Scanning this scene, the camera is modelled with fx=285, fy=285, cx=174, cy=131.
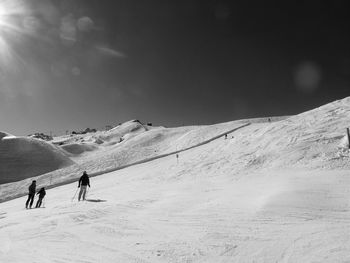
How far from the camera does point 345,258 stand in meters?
5.25

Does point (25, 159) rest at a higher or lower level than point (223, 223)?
higher

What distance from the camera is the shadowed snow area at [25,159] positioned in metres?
49.9

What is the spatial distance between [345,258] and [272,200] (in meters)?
4.65

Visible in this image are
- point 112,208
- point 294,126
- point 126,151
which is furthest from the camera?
point 126,151

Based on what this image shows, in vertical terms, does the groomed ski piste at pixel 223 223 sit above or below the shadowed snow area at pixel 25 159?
below

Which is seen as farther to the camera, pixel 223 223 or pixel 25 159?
pixel 25 159

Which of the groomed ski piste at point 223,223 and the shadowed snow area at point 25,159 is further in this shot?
the shadowed snow area at point 25,159

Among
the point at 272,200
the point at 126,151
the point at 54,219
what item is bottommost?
the point at 54,219

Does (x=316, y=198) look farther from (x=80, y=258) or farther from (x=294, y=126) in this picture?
(x=294, y=126)

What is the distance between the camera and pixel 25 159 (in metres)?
54.7

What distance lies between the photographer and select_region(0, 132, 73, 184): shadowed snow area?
49.9 m

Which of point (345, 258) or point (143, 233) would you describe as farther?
point (143, 233)

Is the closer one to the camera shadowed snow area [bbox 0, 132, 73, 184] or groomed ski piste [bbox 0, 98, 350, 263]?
groomed ski piste [bbox 0, 98, 350, 263]

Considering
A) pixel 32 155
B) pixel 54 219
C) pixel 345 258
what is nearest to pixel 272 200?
pixel 345 258
